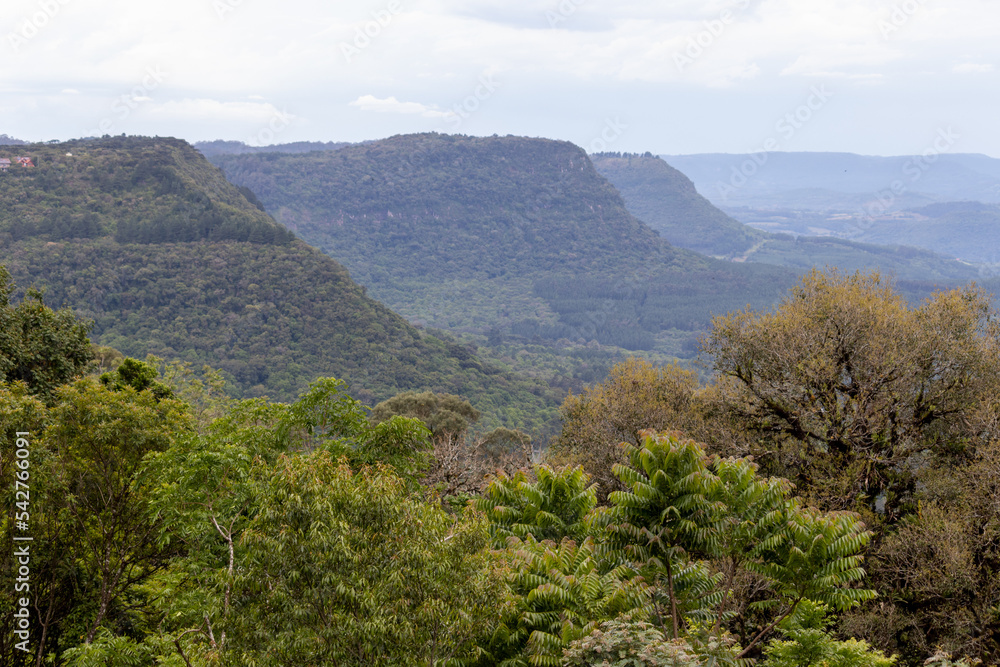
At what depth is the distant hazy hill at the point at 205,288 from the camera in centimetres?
9850

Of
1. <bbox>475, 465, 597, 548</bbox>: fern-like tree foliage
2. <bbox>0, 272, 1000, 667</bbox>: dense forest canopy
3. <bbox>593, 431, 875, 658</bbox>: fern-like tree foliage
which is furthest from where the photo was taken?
<bbox>475, 465, 597, 548</bbox>: fern-like tree foliage

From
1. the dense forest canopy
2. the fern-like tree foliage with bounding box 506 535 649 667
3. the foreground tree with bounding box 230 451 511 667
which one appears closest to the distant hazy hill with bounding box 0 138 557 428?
the dense forest canopy

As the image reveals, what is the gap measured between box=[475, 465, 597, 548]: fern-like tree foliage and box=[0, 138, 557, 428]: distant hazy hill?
262 ft

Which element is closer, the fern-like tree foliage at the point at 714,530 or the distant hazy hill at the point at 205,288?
the fern-like tree foliage at the point at 714,530

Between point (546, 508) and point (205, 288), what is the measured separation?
10398 centimetres

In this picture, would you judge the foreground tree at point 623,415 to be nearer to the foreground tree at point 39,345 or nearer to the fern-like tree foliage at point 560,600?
the fern-like tree foliage at point 560,600

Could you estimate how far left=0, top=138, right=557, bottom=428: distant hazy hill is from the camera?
323 ft

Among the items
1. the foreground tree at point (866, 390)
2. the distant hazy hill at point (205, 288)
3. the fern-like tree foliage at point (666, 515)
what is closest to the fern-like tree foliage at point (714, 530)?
the fern-like tree foliage at point (666, 515)

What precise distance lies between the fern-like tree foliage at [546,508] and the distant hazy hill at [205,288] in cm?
7996

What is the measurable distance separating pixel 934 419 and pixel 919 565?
6317 mm

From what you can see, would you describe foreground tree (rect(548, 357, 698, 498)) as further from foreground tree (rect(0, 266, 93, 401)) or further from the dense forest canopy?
foreground tree (rect(0, 266, 93, 401))

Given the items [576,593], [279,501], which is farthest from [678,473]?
[279,501]

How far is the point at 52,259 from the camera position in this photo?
101m

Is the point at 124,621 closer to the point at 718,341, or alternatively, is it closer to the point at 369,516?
the point at 369,516
